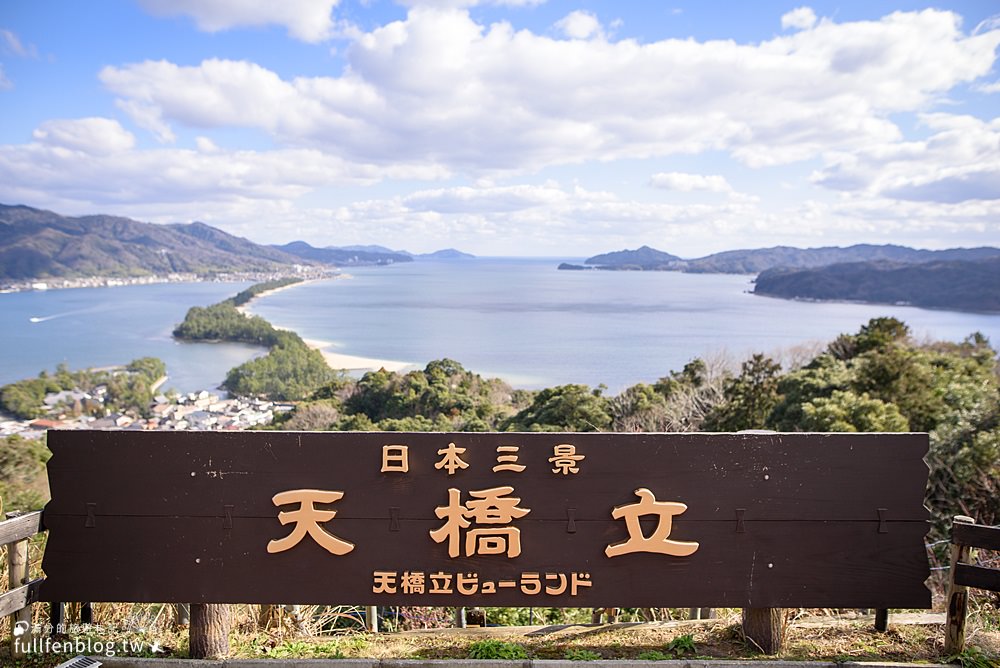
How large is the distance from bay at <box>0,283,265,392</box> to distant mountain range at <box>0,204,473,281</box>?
530 centimetres

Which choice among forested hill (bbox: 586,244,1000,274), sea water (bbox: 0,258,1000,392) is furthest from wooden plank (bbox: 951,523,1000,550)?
forested hill (bbox: 586,244,1000,274)

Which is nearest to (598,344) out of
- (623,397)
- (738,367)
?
(738,367)

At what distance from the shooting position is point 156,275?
10762cm

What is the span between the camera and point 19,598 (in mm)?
2545

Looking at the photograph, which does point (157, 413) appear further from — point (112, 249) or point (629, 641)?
point (112, 249)

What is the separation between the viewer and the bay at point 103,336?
1832 inches

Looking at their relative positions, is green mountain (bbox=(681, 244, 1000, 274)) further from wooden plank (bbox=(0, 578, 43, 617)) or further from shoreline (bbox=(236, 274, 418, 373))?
wooden plank (bbox=(0, 578, 43, 617))

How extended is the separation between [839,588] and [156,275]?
404 ft

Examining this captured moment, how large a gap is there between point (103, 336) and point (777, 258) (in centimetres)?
12016

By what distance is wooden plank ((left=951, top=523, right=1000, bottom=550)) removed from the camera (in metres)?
2.45

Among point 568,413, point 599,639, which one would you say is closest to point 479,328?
point 568,413

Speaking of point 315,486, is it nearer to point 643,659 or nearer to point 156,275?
point 643,659

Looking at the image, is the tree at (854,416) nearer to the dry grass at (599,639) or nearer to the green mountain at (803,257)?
the dry grass at (599,639)

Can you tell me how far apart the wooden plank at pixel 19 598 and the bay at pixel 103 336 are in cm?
4092
